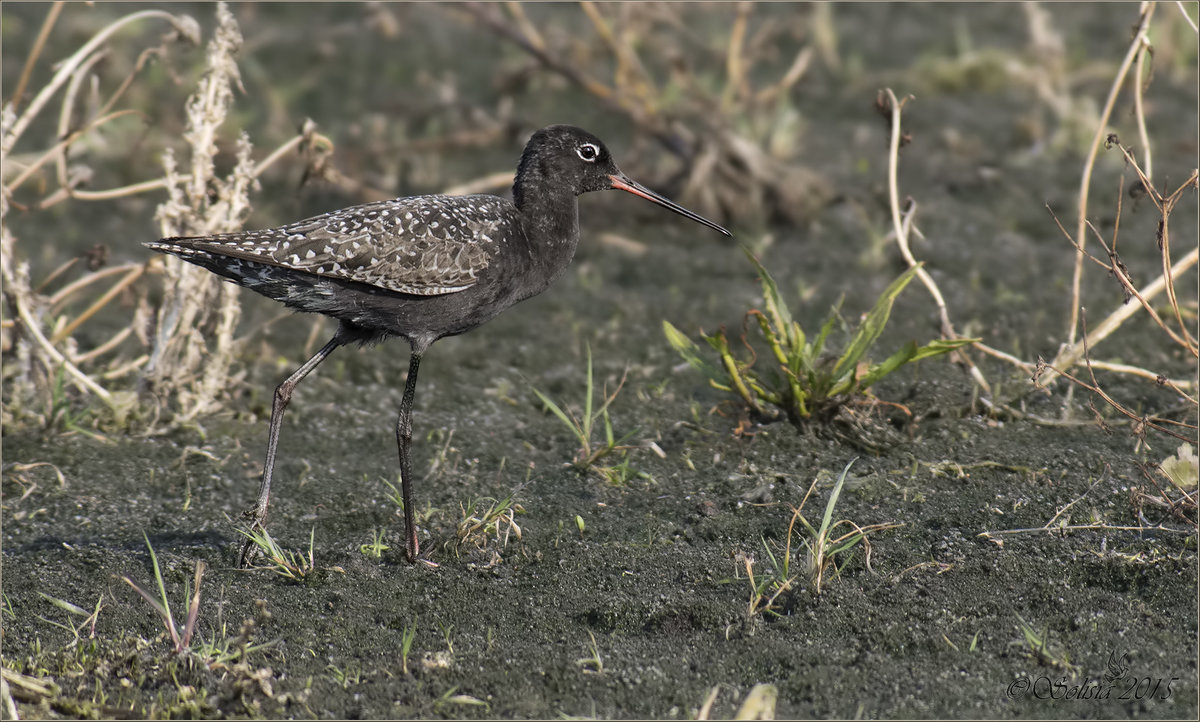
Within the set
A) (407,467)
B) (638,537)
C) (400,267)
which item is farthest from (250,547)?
(638,537)

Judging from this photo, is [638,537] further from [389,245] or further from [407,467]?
[389,245]

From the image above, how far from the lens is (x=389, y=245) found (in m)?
4.74

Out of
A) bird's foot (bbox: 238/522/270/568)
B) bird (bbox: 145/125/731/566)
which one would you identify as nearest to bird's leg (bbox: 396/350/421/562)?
bird (bbox: 145/125/731/566)

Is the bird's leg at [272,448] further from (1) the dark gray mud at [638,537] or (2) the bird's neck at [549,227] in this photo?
(2) the bird's neck at [549,227]

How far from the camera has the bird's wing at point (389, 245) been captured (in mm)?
4605

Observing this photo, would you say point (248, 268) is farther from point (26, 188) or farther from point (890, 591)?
point (26, 188)

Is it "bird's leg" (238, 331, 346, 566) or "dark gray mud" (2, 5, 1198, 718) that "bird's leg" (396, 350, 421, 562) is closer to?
"dark gray mud" (2, 5, 1198, 718)

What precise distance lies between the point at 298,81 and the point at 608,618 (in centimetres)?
686

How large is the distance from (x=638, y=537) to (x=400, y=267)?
1.43 m

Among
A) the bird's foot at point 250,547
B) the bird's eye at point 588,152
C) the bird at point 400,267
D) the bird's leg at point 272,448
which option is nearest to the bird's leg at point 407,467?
the bird at point 400,267

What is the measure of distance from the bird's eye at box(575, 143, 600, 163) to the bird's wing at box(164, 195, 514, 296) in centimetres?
60

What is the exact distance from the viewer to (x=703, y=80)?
9.36 metres

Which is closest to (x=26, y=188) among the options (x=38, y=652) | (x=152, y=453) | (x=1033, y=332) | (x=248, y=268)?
(x=152, y=453)

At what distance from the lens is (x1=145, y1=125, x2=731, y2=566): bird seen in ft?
15.1
